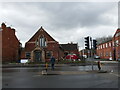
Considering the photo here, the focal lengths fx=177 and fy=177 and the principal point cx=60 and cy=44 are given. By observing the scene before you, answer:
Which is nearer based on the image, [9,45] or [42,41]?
[9,45]

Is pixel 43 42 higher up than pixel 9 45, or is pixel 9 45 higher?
pixel 43 42

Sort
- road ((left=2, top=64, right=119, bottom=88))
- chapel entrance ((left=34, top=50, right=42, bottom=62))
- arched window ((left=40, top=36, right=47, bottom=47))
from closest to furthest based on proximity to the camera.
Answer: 1. road ((left=2, top=64, right=119, bottom=88))
2. chapel entrance ((left=34, top=50, right=42, bottom=62))
3. arched window ((left=40, top=36, right=47, bottom=47))

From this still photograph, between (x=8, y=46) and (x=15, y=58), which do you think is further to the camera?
(x=15, y=58)

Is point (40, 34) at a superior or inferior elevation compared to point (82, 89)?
superior

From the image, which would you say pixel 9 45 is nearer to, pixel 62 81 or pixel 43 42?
pixel 43 42

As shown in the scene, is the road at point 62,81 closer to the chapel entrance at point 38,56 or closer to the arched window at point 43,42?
the chapel entrance at point 38,56

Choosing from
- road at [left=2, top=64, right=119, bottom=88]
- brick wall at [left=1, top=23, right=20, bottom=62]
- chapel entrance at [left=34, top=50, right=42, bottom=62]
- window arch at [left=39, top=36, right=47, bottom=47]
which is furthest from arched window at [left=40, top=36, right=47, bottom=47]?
road at [left=2, top=64, right=119, bottom=88]

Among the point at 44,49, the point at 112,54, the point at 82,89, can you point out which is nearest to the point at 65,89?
the point at 82,89

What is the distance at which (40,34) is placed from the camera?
4366 centimetres

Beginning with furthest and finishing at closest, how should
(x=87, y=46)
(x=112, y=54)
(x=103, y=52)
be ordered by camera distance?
(x=103, y=52), (x=112, y=54), (x=87, y=46)

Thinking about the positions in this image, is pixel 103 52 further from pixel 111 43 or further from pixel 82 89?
pixel 82 89

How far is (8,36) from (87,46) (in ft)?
90.2

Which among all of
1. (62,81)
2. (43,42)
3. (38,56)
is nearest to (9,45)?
(38,56)

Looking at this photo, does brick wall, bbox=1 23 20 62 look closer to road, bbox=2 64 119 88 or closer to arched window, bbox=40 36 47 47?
arched window, bbox=40 36 47 47
